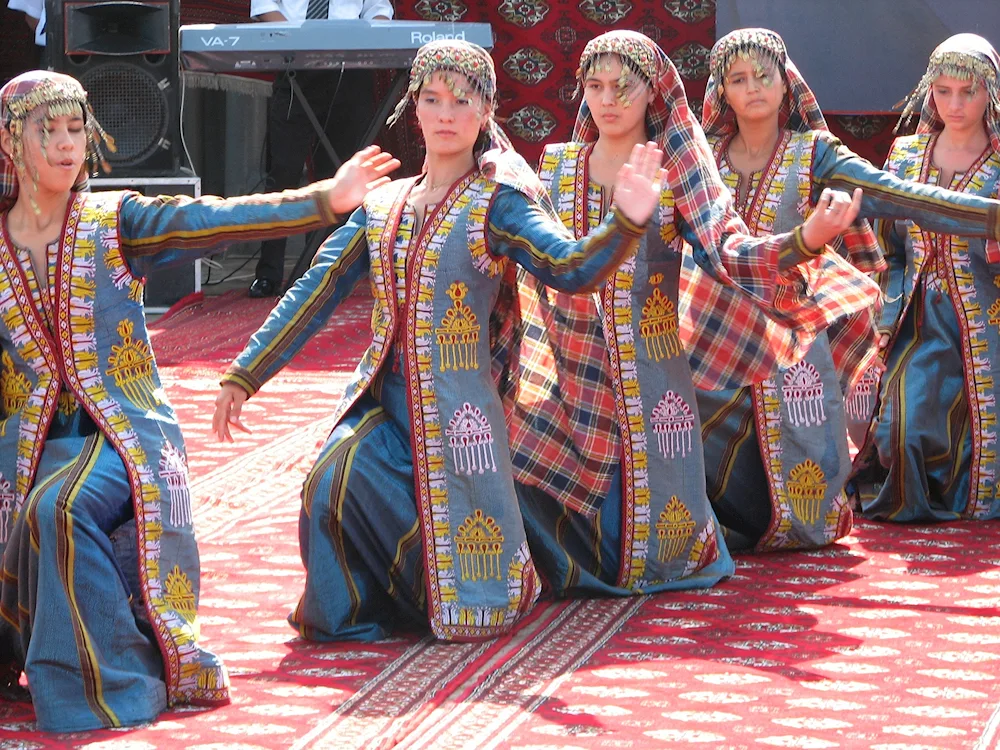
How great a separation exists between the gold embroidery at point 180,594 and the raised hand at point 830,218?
4.85 feet

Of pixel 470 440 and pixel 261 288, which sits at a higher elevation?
pixel 261 288

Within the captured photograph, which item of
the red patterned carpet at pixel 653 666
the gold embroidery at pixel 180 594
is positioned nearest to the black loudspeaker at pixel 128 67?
the red patterned carpet at pixel 653 666

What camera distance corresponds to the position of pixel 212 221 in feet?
11.3

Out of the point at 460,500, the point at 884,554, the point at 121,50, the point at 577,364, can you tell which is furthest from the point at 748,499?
the point at 121,50

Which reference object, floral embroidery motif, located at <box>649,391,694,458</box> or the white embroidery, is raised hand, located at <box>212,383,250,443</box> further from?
the white embroidery

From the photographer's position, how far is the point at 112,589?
3.32 meters

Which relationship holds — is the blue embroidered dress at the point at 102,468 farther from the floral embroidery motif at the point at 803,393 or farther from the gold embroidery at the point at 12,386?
the floral embroidery motif at the point at 803,393

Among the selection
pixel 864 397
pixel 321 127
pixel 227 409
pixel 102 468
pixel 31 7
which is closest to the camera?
pixel 102 468

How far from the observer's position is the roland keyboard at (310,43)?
777 cm

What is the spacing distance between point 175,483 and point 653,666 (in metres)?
1.07

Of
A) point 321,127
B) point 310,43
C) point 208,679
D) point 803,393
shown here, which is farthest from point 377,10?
point 208,679

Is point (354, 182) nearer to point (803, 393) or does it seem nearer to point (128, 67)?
point (803, 393)

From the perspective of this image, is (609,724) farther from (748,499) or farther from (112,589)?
(748,499)

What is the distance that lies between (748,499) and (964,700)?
1.47 metres
